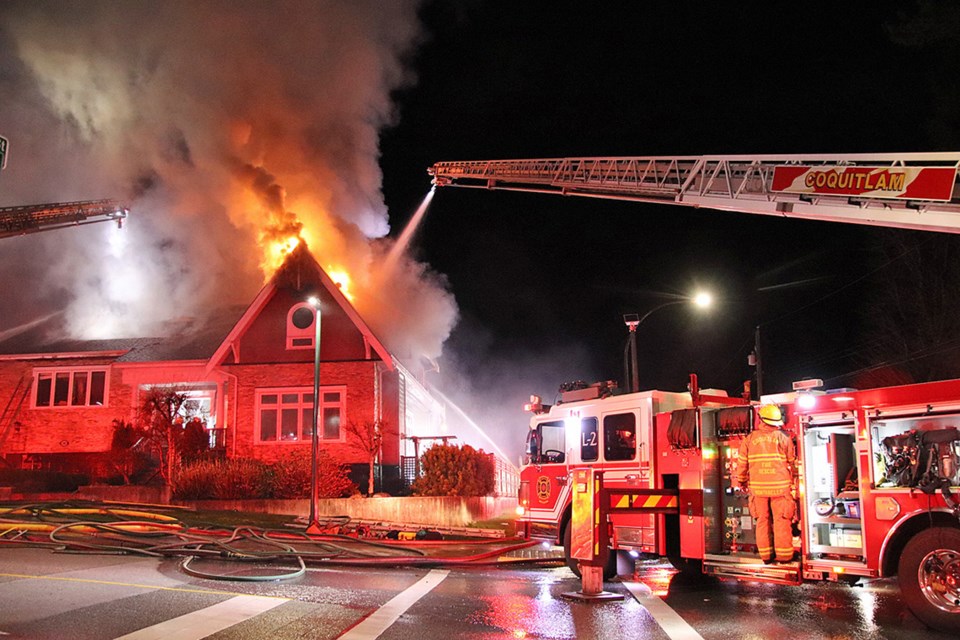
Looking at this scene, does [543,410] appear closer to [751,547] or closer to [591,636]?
[751,547]

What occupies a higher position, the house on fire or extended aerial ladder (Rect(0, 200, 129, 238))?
extended aerial ladder (Rect(0, 200, 129, 238))

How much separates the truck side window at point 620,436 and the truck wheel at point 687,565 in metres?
1.43

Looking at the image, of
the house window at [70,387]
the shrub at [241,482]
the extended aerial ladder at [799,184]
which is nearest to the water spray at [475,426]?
the house window at [70,387]

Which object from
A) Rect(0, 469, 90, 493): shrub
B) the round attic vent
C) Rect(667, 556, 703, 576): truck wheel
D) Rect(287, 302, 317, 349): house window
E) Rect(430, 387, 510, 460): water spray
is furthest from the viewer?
Rect(430, 387, 510, 460): water spray

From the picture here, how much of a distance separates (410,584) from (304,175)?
87.9 ft

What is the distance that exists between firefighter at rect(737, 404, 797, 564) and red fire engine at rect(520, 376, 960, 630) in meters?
0.12

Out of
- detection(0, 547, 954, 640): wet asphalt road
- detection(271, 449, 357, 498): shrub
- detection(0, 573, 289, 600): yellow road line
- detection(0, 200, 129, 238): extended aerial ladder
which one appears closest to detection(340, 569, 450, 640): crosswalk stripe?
detection(0, 547, 954, 640): wet asphalt road

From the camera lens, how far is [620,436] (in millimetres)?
10961

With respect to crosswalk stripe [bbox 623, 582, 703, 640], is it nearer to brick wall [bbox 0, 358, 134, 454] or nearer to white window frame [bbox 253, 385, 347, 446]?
white window frame [bbox 253, 385, 347, 446]

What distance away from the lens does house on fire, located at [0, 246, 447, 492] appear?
24531 mm

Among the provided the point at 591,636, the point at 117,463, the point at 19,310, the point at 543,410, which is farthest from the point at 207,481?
the point at 19,310

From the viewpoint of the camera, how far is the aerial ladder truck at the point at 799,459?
7371 millimetres

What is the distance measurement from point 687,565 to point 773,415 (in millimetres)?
2910

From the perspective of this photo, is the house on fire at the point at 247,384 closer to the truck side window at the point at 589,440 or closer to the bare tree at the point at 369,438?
the bare tree at the point at 369,438
